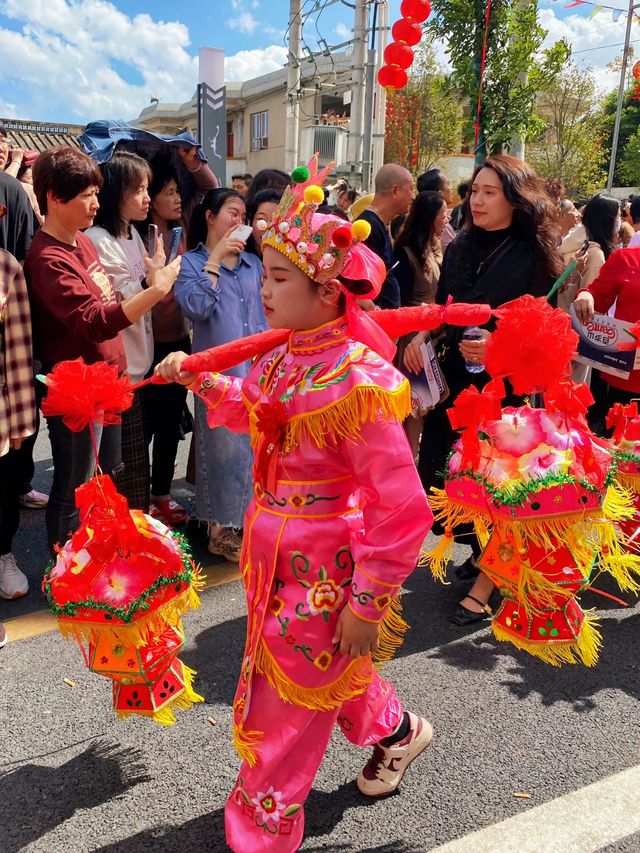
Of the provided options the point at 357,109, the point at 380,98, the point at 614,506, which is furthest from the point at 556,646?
the point at 380,98

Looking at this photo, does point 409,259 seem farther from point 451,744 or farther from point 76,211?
point 451,744

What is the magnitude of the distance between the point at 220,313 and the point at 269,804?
227 centimetres

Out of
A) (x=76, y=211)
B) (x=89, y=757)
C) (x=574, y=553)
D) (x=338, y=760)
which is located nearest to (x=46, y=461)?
(x=76, y=211)

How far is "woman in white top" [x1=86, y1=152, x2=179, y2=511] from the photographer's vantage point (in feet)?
11.0

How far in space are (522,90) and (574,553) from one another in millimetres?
6920

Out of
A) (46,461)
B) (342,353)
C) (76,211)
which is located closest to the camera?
(342,353)

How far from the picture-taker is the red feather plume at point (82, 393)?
6.31 ft

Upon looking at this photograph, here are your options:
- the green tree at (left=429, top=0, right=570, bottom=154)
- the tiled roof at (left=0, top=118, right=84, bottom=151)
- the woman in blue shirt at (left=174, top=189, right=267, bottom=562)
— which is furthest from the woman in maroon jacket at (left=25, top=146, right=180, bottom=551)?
the tiled roof at (left=0, top=118, right=84, bottom=151)

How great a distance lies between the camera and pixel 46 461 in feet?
16.8

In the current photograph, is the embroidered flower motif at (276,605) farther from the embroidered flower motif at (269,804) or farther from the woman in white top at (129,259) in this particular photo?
the woman in white top at (129,259)

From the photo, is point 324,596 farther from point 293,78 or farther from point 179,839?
point 293,78

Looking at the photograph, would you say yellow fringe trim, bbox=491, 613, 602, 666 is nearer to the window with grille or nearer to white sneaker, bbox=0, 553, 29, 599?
white sneaker, bbox=0, 553, 29, 599

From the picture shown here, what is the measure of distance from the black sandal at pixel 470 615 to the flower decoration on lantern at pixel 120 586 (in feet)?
4.82

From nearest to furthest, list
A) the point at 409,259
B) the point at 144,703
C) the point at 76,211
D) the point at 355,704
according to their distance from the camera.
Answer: the point at 355,704 → the point at 144,703 → the point at 76,211 → the point at 409,259
